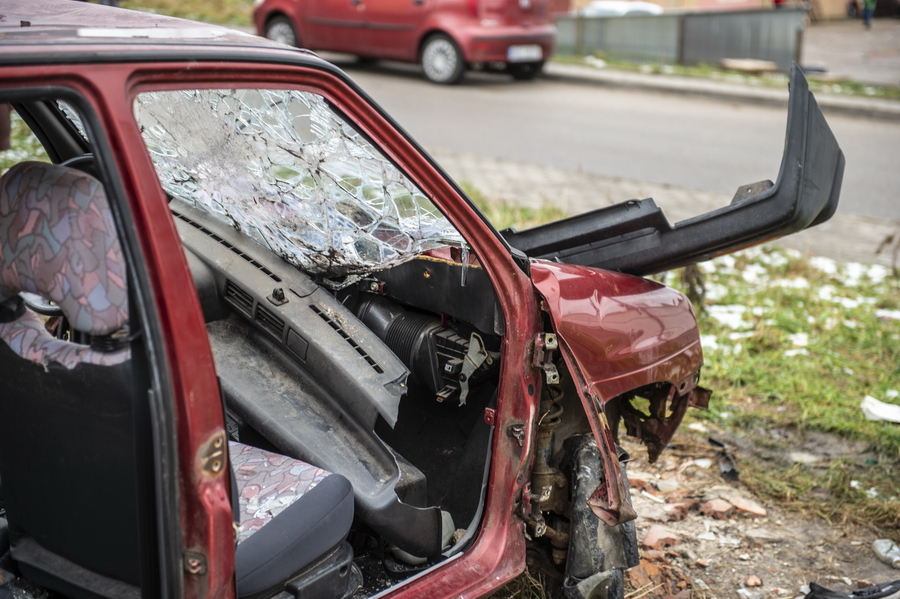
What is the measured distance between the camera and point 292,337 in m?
2.39

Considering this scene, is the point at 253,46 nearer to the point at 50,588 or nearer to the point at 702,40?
the point at 50,588

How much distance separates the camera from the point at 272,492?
1950 millimetres

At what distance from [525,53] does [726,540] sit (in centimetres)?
1015

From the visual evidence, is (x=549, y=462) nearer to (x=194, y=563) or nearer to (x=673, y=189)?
(x=194, y=563)

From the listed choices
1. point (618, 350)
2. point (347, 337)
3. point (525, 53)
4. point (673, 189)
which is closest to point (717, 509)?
point (618, 350)

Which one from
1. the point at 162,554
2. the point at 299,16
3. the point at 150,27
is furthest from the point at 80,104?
the point at 299,16

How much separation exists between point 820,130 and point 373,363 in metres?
1.50

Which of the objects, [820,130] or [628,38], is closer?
[820,130]

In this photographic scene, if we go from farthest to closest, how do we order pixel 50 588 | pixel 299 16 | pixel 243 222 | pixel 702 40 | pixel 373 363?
pixel 702 40 < pixel 299 16 < pixel 243 222 < pixel 373 363 < pixel 50 588

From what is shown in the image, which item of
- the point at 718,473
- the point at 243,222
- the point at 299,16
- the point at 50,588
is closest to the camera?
the point at 50,588

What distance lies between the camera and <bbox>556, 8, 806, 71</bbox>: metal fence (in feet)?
46.9

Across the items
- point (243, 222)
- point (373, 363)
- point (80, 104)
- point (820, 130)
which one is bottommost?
point (373, 363)

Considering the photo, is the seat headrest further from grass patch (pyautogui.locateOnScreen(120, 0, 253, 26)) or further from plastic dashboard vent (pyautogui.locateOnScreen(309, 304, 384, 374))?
grass patch (pyautogui.locateOnScreen(120, 0, 253, 26))

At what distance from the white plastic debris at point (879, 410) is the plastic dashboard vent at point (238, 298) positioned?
293cm
